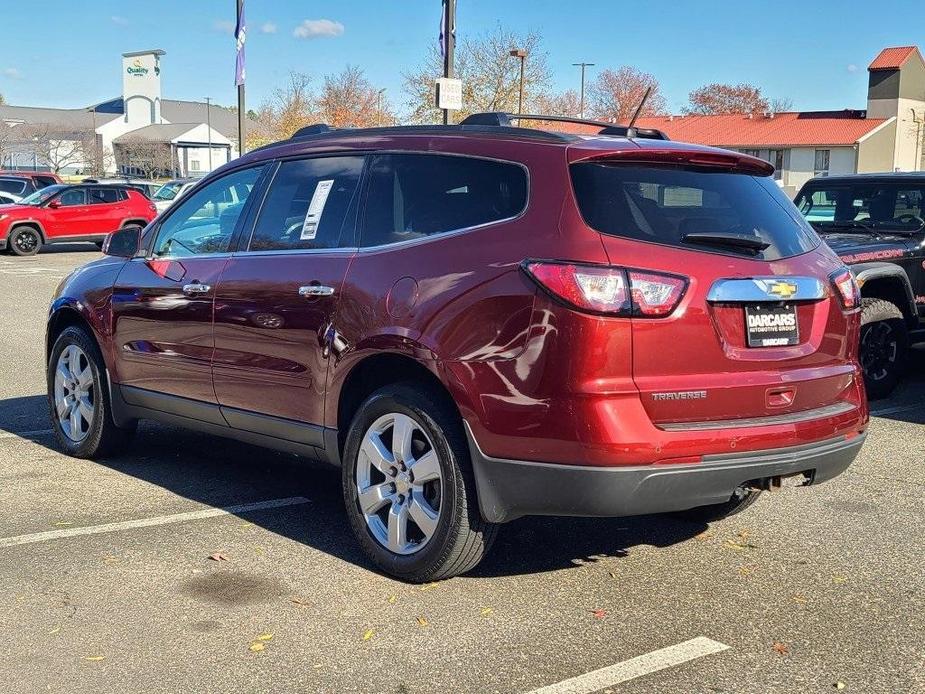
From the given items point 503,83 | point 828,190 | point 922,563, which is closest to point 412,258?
point 922,563

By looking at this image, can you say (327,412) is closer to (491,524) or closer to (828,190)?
(491,524)

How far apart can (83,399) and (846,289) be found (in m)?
4.39

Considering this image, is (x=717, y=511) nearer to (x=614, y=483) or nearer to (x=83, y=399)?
(x=614, y=483)

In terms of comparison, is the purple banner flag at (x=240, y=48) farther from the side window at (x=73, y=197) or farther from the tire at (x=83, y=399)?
the tire at (x=83, y=399)

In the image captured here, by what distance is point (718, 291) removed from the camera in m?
4.11

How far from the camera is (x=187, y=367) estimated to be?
578 cm

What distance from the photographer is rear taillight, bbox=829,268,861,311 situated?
4.61 metres

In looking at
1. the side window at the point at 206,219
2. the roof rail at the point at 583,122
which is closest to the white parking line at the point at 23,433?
the side window at the point at 206,219

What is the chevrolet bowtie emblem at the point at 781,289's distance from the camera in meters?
4.27

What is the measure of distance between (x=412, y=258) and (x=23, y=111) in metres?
121

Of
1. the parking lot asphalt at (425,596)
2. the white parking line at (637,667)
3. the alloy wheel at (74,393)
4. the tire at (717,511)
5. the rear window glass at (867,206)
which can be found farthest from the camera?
the rear window glass at (867,206)

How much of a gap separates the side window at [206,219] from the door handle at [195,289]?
0.63ft

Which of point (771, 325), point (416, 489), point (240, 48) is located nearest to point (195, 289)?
point (416, 489)

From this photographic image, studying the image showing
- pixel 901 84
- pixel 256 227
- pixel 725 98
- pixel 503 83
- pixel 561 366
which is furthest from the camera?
pixel 725 98
